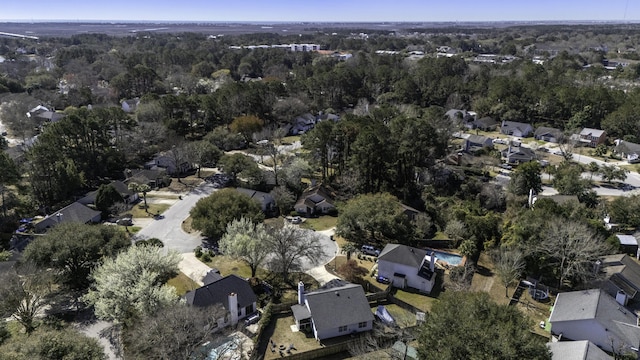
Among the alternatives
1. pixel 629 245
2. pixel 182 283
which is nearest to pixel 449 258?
pixel 629 245

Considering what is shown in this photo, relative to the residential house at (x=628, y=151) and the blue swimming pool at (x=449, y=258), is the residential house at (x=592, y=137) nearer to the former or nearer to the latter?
the residential house at (x=628, y=151)

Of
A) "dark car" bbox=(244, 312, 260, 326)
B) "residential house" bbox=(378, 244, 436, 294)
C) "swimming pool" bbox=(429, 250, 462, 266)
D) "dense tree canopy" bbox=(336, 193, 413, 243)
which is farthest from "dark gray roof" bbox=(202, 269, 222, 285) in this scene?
"swimming pool" bbox=(429, 250, 462, 266)

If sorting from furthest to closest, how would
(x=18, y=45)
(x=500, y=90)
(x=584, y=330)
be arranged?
1. (x=18, y=45)
2. (x=500, y=90)
3. (x=584, y=330)

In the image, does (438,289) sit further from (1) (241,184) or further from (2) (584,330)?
(1) (241,184)

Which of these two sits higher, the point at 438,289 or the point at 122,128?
the point at 122,128

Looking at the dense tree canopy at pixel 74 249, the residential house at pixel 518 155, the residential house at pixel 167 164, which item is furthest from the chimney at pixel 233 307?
the residential house at pixel 518 155

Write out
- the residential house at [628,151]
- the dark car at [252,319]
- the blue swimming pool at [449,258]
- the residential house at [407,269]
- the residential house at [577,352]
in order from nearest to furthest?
the residential house at [577,352]
the dark car at [252,319]
the residential house at [407,269]
the blue swimming pool at [449,258]
the residential house at [628,151]

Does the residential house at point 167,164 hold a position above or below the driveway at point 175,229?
above

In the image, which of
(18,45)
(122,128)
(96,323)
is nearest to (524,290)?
(96,323)
